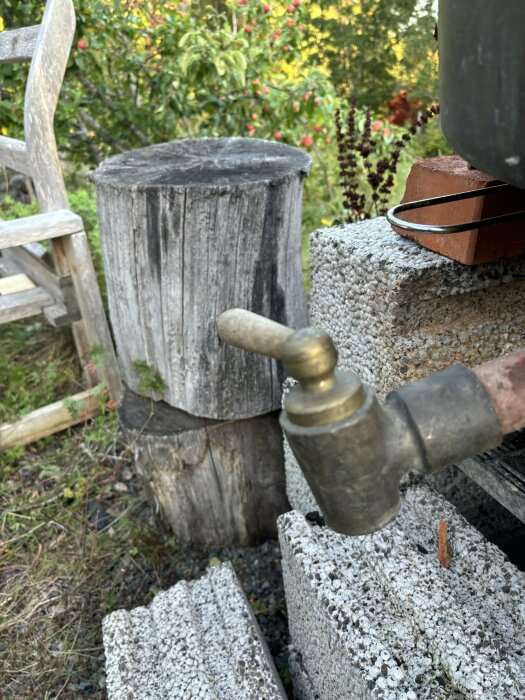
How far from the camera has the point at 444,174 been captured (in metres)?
1.13

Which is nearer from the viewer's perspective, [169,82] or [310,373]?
[310,373]

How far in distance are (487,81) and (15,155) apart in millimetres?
2490

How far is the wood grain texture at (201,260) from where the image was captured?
1645 millimetres

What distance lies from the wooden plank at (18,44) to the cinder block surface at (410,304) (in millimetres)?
1976

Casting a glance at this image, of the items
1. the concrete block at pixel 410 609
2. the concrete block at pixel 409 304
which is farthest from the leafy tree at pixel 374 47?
the concrete block at pixel 410 609

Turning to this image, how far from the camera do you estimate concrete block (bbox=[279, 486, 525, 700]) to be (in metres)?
0.95

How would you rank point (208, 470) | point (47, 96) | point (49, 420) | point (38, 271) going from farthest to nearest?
point (38, 271) → point (49, 420) → point (47, 96) → point (208, 470)

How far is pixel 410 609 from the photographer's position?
104 cm

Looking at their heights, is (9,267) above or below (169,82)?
below

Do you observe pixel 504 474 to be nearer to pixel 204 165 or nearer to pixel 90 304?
pixel 204 165

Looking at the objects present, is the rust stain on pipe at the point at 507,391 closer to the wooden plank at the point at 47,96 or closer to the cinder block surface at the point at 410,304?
the cinder block surface at the point at 410,304

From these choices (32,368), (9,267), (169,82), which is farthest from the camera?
(169,82)

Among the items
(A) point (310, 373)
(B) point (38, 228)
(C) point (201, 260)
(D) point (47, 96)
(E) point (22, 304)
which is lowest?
(E) point (22, 304)

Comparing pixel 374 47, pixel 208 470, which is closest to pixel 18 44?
pixel 208 470
